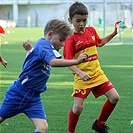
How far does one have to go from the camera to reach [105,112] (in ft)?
20.9

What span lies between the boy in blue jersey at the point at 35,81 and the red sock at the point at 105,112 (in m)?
1.41

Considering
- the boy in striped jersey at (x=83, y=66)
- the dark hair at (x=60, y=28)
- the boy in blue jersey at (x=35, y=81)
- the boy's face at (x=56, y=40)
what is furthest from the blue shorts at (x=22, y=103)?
the boy in striped jersey at (x=83, y=66)

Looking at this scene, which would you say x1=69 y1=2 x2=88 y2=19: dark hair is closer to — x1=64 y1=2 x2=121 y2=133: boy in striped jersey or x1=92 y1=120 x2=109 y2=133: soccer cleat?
x1=64 y1=2 x2=121 y2=133: boy in striped jersey

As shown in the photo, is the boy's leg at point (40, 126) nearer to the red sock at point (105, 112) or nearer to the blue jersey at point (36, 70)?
the blue jersey at point (36, 70)

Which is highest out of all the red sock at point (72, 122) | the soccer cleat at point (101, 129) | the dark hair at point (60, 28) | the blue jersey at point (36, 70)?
the dark hair at point (60, 28)

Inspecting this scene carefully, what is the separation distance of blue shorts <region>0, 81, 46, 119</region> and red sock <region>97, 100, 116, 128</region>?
140 centimetres

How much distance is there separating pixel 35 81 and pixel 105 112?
1.55 meters

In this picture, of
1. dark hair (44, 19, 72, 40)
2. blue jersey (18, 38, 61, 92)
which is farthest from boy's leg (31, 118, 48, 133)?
dark hair (44, 19, 72, 40)

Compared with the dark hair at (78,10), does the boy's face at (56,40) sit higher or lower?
lower

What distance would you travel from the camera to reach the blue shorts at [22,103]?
16.7 feet

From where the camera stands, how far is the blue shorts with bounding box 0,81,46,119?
16.7ft

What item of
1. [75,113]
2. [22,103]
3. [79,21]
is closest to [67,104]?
[75,113]

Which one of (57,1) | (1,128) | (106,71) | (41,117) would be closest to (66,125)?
(1,128)

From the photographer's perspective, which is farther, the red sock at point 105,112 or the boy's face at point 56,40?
the red sock at point 105,112
